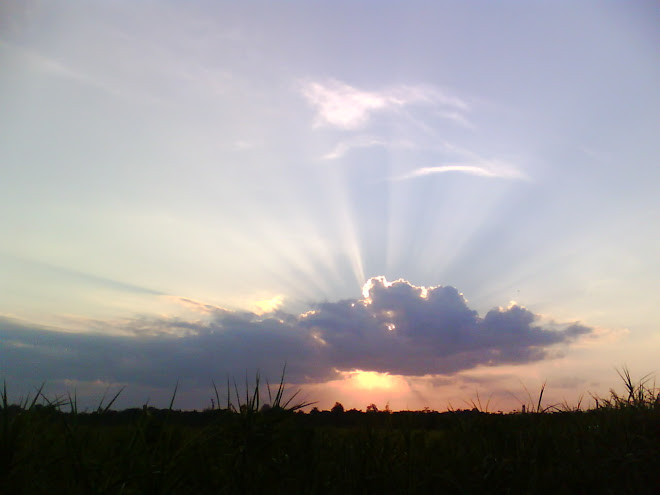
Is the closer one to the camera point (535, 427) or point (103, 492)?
point (103, 492)

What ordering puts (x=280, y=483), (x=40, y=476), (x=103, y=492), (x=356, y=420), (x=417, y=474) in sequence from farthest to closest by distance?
(x=356, y=420)
(x=417, y=474)
(x=280, y=483)
(x=40, y=476)
(x=103, y=492)

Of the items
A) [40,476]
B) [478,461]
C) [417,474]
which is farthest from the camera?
[478,461]

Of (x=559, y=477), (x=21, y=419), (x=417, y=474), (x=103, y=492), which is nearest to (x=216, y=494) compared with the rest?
(x=103, y=492)

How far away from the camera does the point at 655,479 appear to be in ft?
31.9

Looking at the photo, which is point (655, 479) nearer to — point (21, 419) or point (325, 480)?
point (325, 480)

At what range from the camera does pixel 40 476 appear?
754cm

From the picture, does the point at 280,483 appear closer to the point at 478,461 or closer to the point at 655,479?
the point at 478,461

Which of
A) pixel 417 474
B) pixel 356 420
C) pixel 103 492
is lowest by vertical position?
pixel 103 492

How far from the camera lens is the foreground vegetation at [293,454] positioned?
7.21 metres

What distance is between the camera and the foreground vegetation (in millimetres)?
7215

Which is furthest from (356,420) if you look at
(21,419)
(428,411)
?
(21,419)

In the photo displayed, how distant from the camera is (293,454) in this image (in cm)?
941

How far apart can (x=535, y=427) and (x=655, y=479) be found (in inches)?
99.8

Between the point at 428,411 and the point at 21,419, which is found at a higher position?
the point at 428,411
